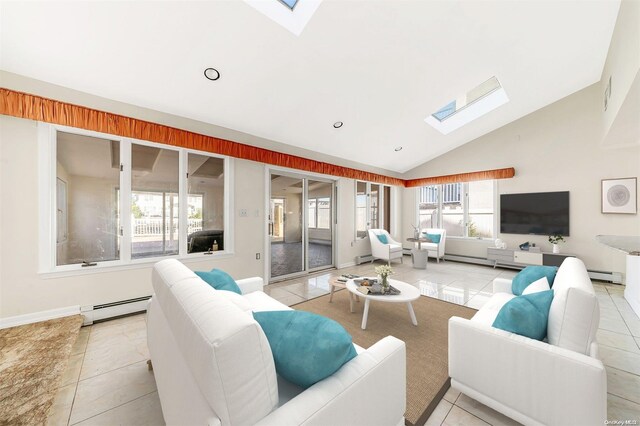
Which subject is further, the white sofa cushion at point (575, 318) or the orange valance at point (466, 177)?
the orange valance at point (466, 177)

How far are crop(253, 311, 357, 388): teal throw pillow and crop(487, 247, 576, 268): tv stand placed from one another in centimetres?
536

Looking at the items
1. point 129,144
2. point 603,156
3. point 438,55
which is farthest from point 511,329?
point 603,156

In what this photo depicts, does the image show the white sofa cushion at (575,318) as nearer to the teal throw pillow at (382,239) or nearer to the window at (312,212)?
the window at (312,212)

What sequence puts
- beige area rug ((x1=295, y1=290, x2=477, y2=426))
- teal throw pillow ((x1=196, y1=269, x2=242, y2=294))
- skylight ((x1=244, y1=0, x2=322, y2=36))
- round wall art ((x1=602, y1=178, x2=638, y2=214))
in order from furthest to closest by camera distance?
round wall art ((x1=602, y1=178, x2=638, y2=214)) < skylight ((x1=244, y1=0, x2=322, y2=36)) < teal throw pillow ((x1=196, y1=269, x2=242, y2=294)) < beige area rug ((x1=295, y1=290, x2=477, y2=426))

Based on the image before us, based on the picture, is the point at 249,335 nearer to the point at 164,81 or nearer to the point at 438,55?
the point at 164,81

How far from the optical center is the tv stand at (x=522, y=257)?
438 cm

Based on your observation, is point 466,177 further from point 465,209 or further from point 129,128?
point 129,128

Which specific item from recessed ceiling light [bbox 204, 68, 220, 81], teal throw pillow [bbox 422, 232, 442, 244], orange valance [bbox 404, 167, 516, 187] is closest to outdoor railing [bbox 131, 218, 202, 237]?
recessed ceiling light [bbox 204, 68, 220, 81]

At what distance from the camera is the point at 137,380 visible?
1.75 meters

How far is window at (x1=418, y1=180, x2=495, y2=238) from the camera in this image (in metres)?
5.65

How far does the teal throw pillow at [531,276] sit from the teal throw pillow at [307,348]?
80.4 inches

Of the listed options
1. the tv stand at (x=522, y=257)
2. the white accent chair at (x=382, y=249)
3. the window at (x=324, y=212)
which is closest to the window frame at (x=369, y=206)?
the white accent chair at (x=382, y=249)

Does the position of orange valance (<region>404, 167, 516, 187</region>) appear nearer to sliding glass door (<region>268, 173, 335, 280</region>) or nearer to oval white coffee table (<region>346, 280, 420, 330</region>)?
sliding glass door (<region>268, 173, 335, 280</region>)

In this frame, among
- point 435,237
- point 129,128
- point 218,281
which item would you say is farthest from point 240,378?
point 435,237
